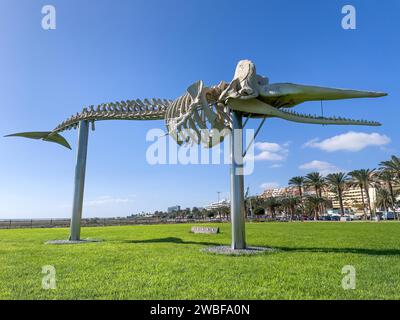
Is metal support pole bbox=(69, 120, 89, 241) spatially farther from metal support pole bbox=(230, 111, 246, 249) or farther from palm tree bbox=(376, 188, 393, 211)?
palm tree bbox=(376, 188, 393, 211)

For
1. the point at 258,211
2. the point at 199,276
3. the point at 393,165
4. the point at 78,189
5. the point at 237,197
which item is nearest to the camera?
the point at 199,276

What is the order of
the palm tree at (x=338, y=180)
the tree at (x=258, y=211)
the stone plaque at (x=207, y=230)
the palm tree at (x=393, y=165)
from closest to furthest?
the stone plaque at (x=207, y=230)
the palm tree at (x=393, y=165)
the palm tree at (x=338, y=180)
the tree at (x=258, y=211)

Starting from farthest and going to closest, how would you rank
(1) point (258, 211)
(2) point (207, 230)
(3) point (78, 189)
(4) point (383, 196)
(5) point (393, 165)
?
1. (1) point (258, 211)
2. (4) point (383, 196)
3. (5) point (393, 165)
4. (2) point (207, 230)
5. (3) point (78, 189)

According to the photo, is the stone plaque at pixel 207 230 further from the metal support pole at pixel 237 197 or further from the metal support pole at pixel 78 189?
the metal support pole at pixel 237 197

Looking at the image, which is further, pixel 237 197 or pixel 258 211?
pixel 258 211

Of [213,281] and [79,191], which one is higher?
[79,191]

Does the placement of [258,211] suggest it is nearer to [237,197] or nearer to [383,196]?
[383,196]

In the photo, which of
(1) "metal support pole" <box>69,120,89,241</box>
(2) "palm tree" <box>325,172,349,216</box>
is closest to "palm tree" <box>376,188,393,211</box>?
(2) "palm tree" <box>325,172,349,216</box>

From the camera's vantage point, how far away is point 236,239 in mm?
11375

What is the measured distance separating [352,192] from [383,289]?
500 feet

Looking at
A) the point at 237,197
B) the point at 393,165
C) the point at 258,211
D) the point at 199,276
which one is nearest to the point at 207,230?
the point at 237,197

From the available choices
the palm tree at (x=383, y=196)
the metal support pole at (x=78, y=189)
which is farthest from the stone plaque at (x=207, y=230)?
the palm tree at (x=383, y=196)
